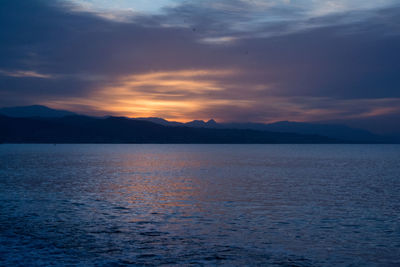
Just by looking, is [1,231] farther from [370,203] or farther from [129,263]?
[370,203]

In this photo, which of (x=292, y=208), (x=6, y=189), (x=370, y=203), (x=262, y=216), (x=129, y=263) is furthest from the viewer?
(x=6, y=189)

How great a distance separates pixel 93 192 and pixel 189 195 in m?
11.5

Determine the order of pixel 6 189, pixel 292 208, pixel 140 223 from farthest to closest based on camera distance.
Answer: pixel 6 189
pixel 292 208
pixel 140 223

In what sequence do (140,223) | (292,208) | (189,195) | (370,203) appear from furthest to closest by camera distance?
(189,195)
(370,203)
(292,208)
(140,223)

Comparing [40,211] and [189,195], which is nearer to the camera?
[40,211]

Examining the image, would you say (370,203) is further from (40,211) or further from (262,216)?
(40,211)

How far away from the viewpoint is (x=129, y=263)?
1744cm

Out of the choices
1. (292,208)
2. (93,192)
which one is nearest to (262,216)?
(292,208)

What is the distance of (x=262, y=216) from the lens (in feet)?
92.7

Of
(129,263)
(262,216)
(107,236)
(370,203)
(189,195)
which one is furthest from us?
(189,195)

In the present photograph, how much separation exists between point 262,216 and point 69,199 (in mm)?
20282

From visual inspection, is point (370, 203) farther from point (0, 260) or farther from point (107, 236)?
point (0, 260)

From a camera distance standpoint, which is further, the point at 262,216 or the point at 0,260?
the point at 262,216

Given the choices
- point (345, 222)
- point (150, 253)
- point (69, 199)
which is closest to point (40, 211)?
point (69, 199)
